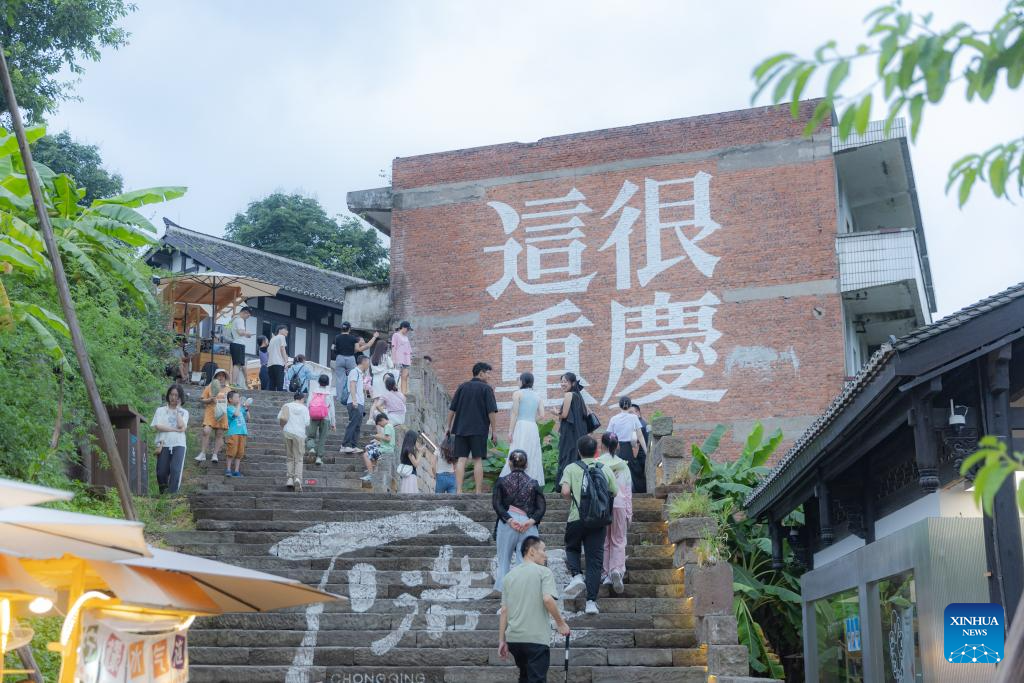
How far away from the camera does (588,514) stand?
38.3 ft

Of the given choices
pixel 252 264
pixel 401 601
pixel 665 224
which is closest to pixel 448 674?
pixel 401 601

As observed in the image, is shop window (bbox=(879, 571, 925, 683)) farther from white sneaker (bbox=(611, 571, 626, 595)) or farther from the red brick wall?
the red brick wall

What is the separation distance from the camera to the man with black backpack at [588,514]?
1170cm

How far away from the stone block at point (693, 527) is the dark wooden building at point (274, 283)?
25.1 m

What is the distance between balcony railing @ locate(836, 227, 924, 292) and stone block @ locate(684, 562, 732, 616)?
45.4 ft

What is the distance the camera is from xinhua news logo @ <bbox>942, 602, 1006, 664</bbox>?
9.20m

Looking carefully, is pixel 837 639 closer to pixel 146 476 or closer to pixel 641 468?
pixel 641 468

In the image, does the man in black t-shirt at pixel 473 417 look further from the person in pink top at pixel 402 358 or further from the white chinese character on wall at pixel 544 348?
the white chinese character on wall at pixel 544 348

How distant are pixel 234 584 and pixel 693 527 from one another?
279 inches

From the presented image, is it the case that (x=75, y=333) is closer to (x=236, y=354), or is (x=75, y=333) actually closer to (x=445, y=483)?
(x=445, y=483)

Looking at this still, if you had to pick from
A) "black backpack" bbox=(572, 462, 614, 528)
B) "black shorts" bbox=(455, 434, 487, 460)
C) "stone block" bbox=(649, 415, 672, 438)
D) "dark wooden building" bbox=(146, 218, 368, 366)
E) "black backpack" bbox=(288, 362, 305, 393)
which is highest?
"dark wooden building" bbox=(146, 218, 368, 366)

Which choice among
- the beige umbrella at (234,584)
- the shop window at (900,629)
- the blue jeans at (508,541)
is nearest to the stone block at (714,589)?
the shop window at (900,629)

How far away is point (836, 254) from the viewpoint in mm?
24344

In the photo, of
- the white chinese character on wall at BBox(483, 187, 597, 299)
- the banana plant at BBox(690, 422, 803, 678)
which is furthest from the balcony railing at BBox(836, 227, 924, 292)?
the banana plant at BBox(690, 422, 803, 678)
